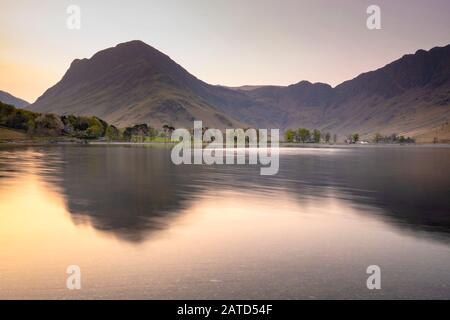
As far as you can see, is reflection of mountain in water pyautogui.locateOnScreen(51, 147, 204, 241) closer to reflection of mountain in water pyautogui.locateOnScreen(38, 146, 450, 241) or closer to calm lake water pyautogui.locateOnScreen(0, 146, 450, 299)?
reflection of mountain in water pyautogui.locateOnScreen(38, 146, 450, 241)

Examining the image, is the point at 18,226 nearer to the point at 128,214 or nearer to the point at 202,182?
the point at 128,214

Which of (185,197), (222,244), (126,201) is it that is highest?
(126,201)

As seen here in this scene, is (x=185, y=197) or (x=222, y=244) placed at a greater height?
(x=185, y=197)

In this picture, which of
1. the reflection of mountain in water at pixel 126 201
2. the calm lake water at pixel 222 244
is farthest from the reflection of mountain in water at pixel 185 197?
the calm lake water at pixel 222 244

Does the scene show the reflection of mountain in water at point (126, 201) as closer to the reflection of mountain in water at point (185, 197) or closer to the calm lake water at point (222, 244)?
the reflection of mountain in water at point (185, 197)

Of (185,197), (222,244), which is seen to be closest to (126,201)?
(185,197)

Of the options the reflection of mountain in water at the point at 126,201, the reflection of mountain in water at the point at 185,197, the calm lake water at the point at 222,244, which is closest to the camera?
the calm lake water at the point at 222,244

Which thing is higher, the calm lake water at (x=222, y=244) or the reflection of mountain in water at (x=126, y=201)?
the reflection of mountain in water at (x=126, y=201)

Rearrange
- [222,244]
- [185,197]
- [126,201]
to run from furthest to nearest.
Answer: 1. [185,197]
2. [126,201]
3. [222,244]

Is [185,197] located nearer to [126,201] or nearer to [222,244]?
[126,201]

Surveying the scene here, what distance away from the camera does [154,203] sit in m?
33.6

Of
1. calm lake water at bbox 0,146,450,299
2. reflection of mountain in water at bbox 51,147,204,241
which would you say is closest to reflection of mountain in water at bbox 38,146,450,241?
reflection of mountain in water at bbox 51,147,204,241

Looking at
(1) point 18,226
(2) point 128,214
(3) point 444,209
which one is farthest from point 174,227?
(3) point 444,209

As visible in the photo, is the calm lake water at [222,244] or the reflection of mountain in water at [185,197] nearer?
the calm lake water at [222,244]
